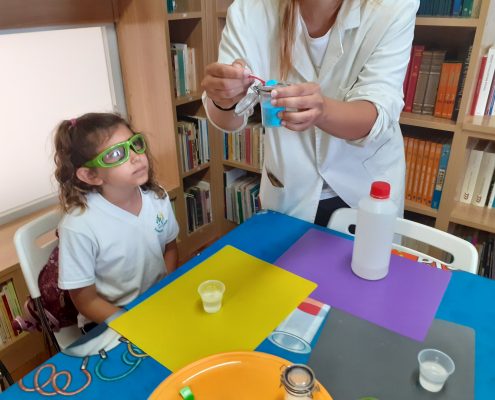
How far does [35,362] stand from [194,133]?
1.41m

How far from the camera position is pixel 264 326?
890mm

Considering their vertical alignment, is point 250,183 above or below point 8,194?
below

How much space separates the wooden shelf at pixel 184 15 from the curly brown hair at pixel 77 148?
102 centimetres

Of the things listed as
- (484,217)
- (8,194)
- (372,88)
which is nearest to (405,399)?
(372,88)

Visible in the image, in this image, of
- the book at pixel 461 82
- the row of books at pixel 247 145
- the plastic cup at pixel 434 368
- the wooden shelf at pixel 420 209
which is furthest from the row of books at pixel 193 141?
the plastic cup at pixel 434 368

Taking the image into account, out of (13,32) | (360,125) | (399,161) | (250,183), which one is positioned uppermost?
(13,32)

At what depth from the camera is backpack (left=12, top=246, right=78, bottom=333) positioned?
1.25 meters

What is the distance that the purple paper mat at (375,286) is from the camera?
0.92 meters

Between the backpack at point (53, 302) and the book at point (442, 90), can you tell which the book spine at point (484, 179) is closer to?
the book at point (442, 90)

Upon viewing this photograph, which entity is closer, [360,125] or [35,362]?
[360,125]

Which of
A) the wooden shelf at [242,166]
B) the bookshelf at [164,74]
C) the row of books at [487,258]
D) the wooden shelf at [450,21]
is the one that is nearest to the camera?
the wooden shelf at [450,21]

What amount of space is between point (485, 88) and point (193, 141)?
4.95 feet

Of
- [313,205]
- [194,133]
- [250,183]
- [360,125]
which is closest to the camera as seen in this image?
[360,125]

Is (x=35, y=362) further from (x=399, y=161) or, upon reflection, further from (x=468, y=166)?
(x=468, y=166)
